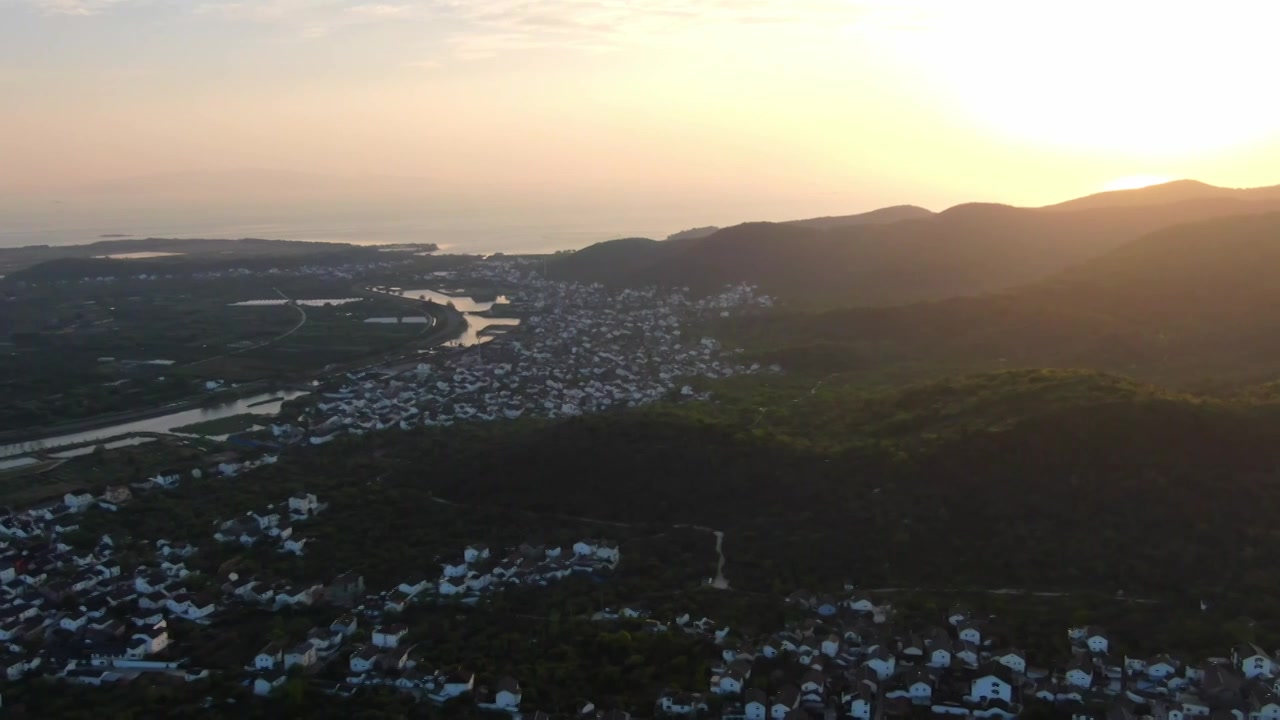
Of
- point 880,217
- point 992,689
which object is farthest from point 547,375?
point 880,217

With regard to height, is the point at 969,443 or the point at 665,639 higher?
the point at 969,443

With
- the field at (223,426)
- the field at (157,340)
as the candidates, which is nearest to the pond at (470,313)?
the field at (157,340)

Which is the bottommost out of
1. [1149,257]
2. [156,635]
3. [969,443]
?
[156,635]

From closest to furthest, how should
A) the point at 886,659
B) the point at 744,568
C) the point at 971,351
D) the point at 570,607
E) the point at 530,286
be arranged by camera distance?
1. the point at 886,659
2. the point at 570,607
3. the point at 744,568
4. the point at 971,351
5. the point at 530,286

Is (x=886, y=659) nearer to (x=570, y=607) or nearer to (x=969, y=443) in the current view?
(x=570, y=607)

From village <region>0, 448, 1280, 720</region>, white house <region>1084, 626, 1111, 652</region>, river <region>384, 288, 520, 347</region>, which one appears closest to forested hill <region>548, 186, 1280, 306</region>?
river <region>384, 288, 520, 347</region>

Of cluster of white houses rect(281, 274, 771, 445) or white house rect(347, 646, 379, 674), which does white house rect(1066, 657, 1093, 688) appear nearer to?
white house rect(347, 646, 379, 674)

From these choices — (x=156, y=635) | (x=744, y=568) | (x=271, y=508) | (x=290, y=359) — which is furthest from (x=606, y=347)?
(x=156, y=635)
